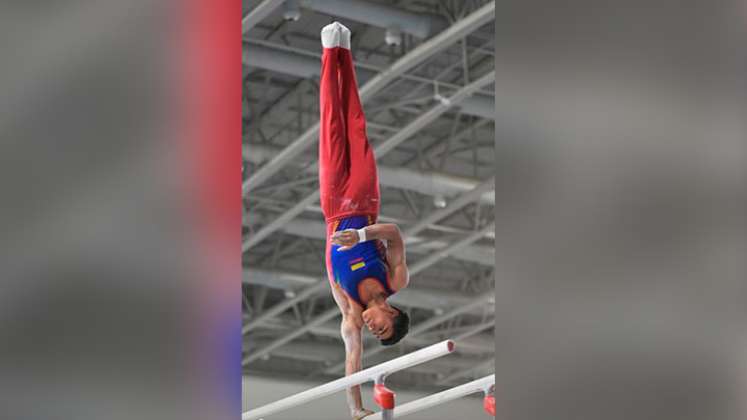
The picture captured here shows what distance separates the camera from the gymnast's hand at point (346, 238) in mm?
4402

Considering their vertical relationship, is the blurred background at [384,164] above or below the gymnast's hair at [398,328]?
above

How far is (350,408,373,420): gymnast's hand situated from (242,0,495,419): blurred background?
1.52 feet

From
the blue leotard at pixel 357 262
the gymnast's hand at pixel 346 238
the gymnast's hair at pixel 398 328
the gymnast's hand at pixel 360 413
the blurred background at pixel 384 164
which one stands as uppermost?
the blurred background at pixel 384 164

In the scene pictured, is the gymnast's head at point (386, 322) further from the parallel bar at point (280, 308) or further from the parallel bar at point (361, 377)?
the parallel bar at point (280, 308)

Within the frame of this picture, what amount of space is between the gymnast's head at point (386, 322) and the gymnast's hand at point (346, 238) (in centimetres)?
29

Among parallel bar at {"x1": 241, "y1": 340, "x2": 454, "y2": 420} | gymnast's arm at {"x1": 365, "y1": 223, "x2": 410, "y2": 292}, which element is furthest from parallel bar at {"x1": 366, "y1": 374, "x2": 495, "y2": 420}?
gymnast's arm at {"x1": 365, "y1": 223, "x2": 410, "y2": 292}

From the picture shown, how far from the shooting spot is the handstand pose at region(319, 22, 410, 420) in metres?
4.41
